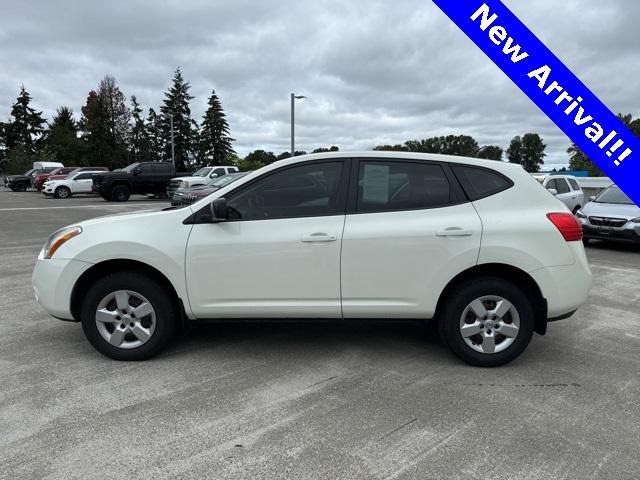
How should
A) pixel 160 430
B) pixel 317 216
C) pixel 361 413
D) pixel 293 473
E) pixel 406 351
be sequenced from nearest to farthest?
pixel 293 473, pixel 160 430, pixel 361 413, pixel 317 216, pixel 406 351

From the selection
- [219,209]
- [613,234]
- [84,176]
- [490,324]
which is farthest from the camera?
[84,176]

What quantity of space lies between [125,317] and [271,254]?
1.31m

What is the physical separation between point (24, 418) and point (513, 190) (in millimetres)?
3849

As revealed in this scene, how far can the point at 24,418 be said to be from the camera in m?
3.07

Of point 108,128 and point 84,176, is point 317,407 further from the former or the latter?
point 108,128

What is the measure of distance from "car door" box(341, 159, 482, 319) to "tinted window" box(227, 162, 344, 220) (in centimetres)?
18

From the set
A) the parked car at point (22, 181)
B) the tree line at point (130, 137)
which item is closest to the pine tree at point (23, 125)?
the tree line at point (130, 137)

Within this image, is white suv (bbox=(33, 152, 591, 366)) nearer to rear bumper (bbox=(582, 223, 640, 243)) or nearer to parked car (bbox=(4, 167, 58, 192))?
rear bumper (bbox=(582, 223, 640, 243))

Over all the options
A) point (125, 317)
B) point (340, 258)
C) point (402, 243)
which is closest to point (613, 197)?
point (402, 243)

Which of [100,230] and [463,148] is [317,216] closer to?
[100,230]

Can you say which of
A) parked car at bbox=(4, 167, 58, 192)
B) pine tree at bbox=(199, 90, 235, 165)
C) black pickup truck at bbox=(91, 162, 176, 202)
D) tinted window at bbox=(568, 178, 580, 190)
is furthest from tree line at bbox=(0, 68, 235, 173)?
tinted window at bbox=(568, 178, 580, 190)

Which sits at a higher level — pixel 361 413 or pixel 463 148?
pixel 463 148

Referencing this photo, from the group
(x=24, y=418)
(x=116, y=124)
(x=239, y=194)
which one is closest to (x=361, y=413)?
(x=239, y=194)

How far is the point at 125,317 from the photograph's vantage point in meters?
3.88
